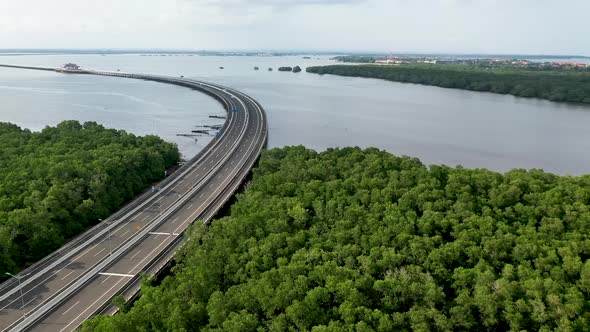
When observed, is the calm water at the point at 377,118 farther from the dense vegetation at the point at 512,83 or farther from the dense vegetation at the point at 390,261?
the dense vegetation at the point at 390,261

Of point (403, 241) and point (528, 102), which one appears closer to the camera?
point (403, 241)

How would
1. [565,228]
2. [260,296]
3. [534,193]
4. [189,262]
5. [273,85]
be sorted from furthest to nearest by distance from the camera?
1. [273,85]
2. [534,193]
3. [565,228]
4. [189,262]
5. [260,296]

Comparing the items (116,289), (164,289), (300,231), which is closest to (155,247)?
(116,289)

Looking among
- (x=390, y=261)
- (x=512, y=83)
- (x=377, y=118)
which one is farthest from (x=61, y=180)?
(x=512, y=83)

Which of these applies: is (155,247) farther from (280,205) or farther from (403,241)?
(403,241)

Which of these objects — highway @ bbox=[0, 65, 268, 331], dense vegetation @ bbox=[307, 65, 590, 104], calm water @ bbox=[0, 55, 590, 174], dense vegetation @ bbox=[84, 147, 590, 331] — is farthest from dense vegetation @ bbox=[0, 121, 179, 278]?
dense vegetation @ bbox=[307, 65, 590, 104]

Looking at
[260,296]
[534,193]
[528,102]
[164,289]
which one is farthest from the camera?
[528,102]
